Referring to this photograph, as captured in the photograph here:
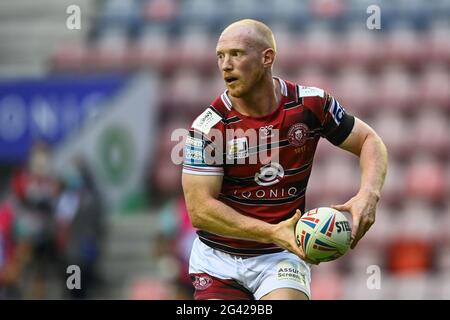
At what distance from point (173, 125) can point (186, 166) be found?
9296 mm

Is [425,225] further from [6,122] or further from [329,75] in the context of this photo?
[6,122]

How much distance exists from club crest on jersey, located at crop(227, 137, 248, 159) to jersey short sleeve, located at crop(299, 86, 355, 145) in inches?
19.2

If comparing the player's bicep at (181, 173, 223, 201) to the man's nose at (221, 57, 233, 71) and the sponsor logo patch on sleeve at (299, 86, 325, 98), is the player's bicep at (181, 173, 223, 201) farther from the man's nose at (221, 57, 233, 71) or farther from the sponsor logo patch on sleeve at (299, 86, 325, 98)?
the sponsor logo patch on sleeve at (299, 86, 325, 98)

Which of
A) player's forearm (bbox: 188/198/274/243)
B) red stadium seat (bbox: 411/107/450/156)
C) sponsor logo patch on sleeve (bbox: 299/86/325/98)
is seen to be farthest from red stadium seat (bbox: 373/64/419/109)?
player's forearm (bbox: 188/198/274/243)

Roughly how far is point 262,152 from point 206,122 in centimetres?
37

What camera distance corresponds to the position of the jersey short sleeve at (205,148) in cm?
587

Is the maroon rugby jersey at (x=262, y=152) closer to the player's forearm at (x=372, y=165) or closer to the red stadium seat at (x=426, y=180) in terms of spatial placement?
the player's forearm at (x=372, y=165)

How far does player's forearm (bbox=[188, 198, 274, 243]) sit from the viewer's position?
5.75 meters

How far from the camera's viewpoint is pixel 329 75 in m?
15.1

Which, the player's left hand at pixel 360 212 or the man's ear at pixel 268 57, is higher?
the man's ear at pixel 268 57

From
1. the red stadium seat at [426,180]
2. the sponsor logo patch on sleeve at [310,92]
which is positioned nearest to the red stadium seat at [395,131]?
the red stadium seat at [426,180]

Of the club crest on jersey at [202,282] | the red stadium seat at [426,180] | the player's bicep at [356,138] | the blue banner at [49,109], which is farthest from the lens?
the blue banner at [49,109]

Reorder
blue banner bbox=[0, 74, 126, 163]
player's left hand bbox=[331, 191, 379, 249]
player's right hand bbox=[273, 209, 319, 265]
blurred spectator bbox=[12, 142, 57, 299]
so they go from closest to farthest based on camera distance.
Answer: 1. player's right hand bbox=[273, 209, 319, 265]
2. player's left hand bbox=[331, 191, 379, 249]
3. blurred spectator bbox=[12, 142, 57, 299]
4. blue banner bbox=[0, 74, 126, 163]

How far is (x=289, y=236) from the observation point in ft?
18.3
